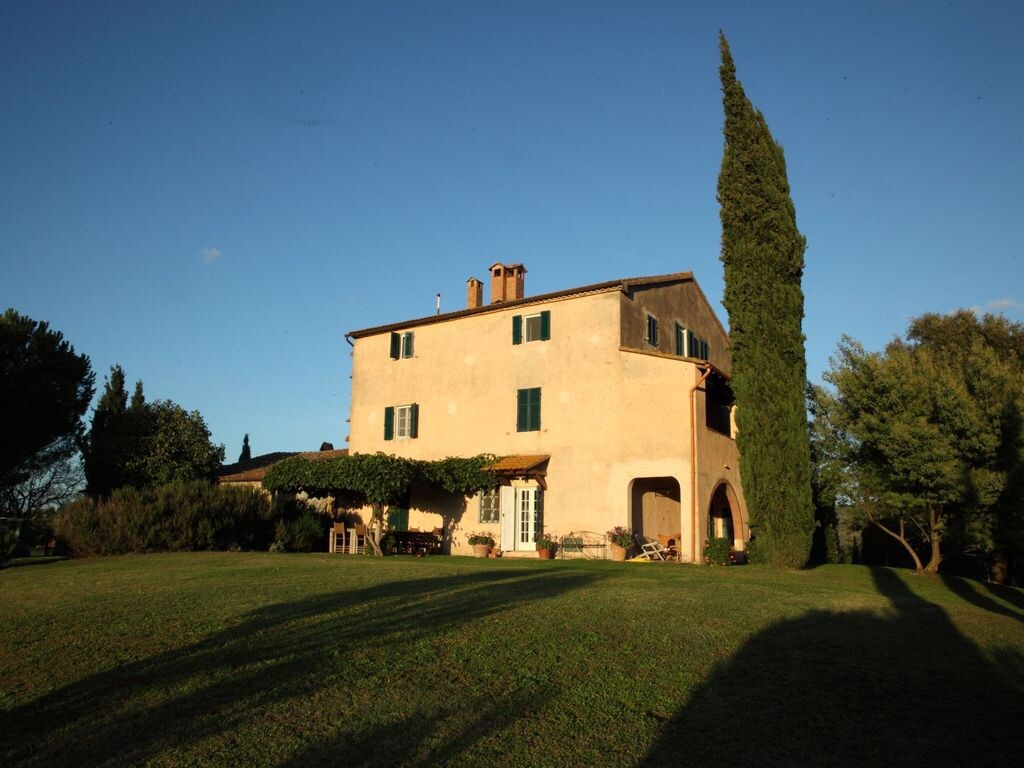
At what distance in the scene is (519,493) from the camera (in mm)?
24062

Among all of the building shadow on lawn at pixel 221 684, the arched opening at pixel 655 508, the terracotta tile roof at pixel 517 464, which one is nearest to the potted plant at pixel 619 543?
the arched opening at pixel 655 508

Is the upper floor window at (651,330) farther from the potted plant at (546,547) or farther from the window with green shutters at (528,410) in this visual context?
the potted plant at (546,547)

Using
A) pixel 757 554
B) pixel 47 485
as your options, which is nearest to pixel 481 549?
pixel 757 554

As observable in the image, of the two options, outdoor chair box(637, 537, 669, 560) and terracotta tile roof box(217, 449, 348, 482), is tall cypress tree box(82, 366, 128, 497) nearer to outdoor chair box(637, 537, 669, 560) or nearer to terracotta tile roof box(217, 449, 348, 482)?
terracotta tile roof box(217, 449, 348, 482)

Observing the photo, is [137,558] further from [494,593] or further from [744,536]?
[744,536]

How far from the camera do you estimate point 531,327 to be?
25234 millimetres

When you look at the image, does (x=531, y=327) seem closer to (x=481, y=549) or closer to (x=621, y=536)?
(x=481, y=549)

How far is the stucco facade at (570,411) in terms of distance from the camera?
21953 mm

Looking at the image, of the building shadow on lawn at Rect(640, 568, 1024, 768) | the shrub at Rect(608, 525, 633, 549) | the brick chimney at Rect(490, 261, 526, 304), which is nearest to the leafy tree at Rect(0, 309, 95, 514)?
the brick chimney at Rect(490, 261, 526, 304)

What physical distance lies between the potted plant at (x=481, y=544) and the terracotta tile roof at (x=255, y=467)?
764cm

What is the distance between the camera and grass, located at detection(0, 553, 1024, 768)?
15.6 ft

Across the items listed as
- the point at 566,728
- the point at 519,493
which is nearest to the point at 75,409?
the point at 519,493

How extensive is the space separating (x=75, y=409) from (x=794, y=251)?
91.5 feet

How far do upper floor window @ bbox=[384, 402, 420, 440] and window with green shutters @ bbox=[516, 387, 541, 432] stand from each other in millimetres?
4431
